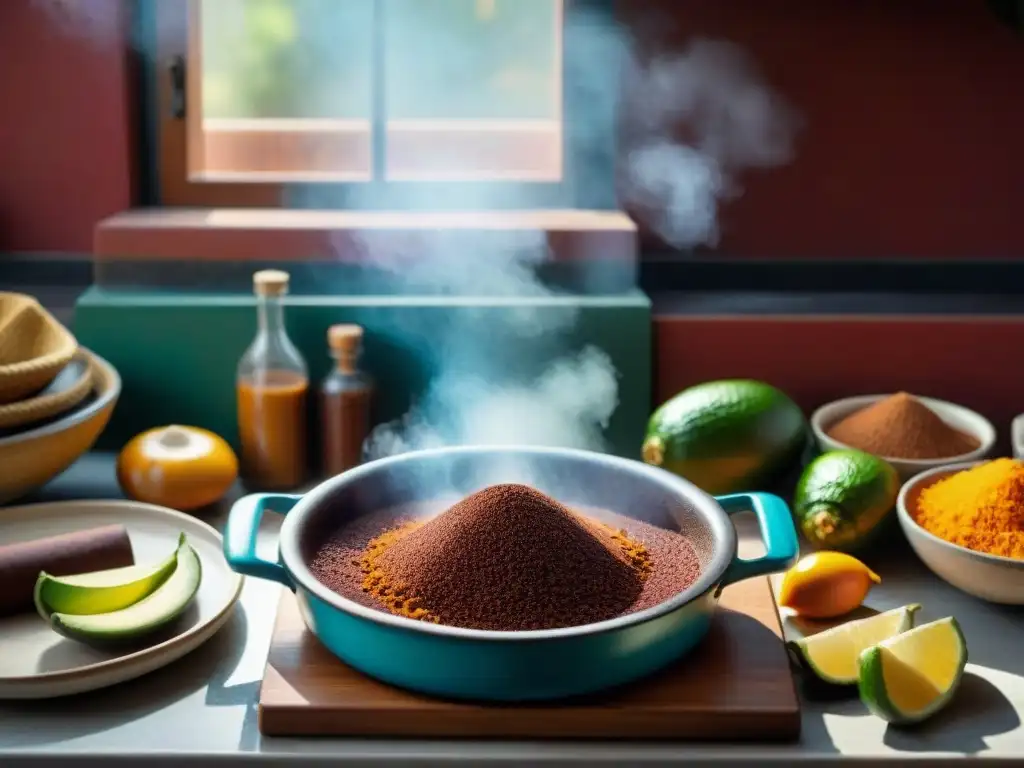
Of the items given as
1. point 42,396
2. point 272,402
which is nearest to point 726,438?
point 272,402

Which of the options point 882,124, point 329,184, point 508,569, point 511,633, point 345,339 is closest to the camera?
point 511,633

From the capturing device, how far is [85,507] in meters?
1.39

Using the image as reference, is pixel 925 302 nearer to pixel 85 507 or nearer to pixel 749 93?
pixel 749 93

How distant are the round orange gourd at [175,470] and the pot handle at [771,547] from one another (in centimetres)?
65

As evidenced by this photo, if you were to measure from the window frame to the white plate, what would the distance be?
65 centimetres

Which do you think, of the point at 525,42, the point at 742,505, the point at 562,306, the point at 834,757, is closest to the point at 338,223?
the point at 562,306

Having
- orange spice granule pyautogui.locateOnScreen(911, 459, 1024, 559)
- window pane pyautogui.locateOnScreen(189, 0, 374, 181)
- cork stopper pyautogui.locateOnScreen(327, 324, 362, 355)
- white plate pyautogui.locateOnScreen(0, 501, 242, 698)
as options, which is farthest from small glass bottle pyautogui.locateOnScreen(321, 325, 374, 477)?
orange spice granule pyautogui.locateOnScreen(911, 459, 1024, 559)

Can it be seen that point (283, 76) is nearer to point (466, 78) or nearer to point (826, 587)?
point (466, 78)

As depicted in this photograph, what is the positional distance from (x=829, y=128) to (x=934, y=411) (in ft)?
1.60

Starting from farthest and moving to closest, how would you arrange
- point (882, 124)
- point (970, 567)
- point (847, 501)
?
point (882, 124) → point (847, 501) → point (970, 567)

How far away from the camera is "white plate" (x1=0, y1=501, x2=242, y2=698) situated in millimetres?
1024

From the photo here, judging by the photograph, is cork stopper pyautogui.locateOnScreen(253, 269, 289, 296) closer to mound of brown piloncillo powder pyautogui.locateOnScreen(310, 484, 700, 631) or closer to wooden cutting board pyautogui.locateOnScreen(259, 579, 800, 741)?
mound of brown piloncillo powder pyautogui.locateOnScreen(310, 484, 700, 631)

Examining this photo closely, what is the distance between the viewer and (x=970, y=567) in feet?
3.83

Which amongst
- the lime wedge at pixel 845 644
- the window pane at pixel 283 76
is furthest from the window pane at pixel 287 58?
the lime wedge at pixel 845 644
